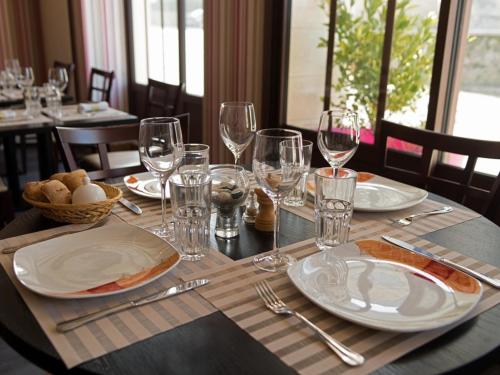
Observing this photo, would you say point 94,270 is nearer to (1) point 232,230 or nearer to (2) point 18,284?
(2) point 18,284

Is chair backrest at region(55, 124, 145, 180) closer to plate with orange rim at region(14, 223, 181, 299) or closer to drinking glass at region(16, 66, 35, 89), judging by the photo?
plate with orange rim at region(14, 223, 181, 299)

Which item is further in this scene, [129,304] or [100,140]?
[100,140]

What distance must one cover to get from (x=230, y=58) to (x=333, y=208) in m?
2.27

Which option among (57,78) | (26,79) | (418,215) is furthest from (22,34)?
(418,215)

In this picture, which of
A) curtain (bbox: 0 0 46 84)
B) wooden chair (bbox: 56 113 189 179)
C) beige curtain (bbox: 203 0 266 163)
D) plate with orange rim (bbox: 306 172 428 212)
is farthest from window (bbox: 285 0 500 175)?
curtain (bbox: 0 0 46 84)

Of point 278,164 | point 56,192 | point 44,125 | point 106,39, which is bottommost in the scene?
point 44,125

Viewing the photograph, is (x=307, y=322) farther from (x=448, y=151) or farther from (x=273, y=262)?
(x=448, y=151)

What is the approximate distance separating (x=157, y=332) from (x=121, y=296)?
13 cm

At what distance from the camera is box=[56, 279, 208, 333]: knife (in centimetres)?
75

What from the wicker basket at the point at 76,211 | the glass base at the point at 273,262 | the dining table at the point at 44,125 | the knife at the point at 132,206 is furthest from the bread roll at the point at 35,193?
the dining table at the point at 44,125

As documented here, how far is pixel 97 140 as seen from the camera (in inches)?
69.0

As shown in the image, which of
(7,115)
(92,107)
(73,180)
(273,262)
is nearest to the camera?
(273,262)

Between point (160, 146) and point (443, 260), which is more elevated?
point (160, 146)

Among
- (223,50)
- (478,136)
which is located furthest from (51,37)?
(478,136)
